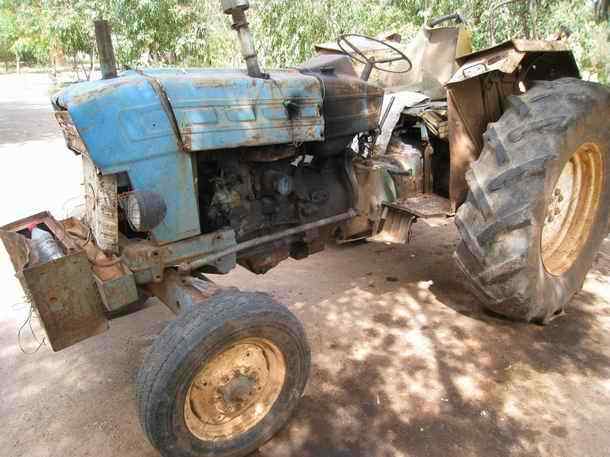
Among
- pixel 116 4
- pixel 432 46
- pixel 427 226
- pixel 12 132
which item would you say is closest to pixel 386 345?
pixel 427 226

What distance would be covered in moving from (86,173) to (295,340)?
1.43 m

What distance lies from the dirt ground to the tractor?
271 millimetres

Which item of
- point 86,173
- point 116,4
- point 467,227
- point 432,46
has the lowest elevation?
point 467,227

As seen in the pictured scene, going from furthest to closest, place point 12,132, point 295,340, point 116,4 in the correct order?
point 12,132 < point 116,4 < point 295,340

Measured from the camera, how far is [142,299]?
2.70 metres

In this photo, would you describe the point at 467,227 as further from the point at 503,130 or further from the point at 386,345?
the point at 386,345

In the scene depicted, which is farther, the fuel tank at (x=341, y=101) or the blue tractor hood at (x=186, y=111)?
the fuel tank at (x=341, y=101)

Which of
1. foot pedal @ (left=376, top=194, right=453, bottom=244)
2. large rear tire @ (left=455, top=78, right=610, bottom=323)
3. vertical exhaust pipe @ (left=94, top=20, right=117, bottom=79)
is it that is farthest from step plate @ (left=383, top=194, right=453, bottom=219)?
vertical exhaust pipe @ (left=94, top=20, right=117, bottom=79)

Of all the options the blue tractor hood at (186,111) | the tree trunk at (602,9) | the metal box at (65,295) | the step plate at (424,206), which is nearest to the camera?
the metal box at (65,295)

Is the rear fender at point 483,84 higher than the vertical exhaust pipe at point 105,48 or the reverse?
the reverse

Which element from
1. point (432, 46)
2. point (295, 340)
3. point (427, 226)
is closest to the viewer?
point (295, 340)

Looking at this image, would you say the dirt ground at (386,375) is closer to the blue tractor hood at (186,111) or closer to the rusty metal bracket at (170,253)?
the rusty metal bracket at (170,253)

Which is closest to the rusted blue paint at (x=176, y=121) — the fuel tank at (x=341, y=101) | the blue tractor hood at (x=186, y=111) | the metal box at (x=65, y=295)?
the blue tractor hood at (x=186, y=111)

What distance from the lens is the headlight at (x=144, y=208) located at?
211cm
